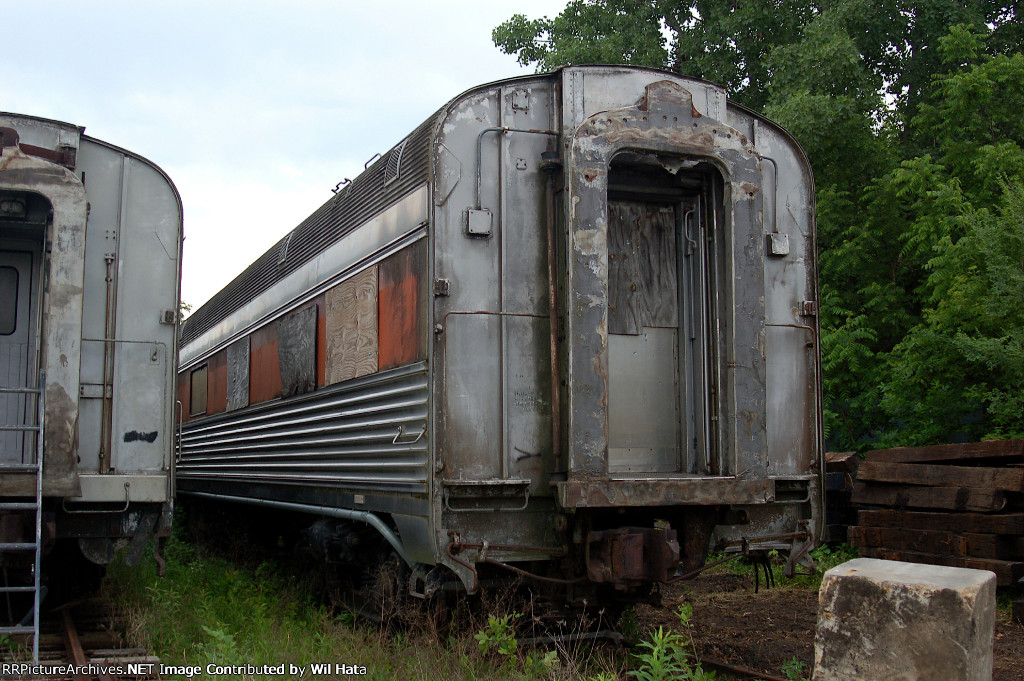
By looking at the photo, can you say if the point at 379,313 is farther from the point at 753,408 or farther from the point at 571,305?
the point at 753,408

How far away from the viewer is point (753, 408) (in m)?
6.54

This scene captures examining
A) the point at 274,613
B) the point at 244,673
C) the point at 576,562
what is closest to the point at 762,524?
the point at 576,562

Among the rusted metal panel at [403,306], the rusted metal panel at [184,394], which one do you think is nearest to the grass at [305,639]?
the rusted metal panel at [403,306]

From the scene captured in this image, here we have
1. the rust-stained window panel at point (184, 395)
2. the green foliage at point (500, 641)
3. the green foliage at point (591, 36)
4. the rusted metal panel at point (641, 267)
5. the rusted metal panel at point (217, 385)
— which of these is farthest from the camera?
the green foliage at point (591, 36)

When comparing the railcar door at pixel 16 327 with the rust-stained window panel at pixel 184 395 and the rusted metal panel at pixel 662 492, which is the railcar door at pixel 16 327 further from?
the rust-stained window panel at pixel 184 395

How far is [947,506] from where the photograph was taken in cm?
887

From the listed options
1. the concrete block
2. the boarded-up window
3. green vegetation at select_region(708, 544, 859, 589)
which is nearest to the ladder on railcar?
the concrete block

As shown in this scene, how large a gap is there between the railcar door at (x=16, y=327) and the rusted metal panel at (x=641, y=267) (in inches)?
174

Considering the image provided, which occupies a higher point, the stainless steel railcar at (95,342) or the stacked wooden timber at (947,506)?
the stainless steel railcar at (95,342)

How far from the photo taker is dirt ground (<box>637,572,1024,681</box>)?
22.7 ft

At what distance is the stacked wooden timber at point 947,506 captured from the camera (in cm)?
844

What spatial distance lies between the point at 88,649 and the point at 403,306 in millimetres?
2948

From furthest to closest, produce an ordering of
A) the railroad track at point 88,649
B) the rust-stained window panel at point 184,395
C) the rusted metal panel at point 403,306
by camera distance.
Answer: the rust-stained window panel at point 184,395, the rusted metal panel at point 403,306, the railroad track at point 88,649

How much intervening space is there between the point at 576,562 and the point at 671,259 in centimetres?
220
